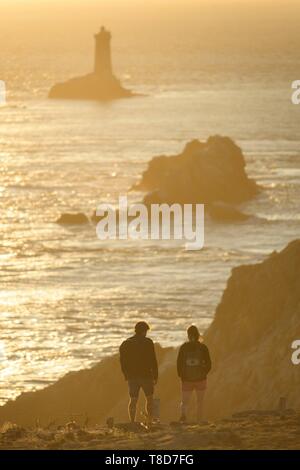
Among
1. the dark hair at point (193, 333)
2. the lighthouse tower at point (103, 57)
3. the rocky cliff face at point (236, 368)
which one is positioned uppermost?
the lighthouse tower at point (103, 57)

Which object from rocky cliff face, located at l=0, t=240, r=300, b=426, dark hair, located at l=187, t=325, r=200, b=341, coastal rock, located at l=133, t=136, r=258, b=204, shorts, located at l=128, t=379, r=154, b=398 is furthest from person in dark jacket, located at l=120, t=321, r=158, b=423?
coastal rock, located at l=133, t=136, r=258, b=204

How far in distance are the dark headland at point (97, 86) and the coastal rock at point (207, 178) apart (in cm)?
9595

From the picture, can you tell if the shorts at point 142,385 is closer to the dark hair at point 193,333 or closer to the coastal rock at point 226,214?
the dark hair at point 193,333

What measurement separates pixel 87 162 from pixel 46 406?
82711mm

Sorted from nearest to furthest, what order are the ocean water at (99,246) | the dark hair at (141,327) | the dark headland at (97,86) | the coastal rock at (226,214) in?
the dark hair at (141,327) < the ocean water at (99,246) < the coastal rock at (226,214) < the dark headland at (97,86)

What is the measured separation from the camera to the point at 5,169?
368ft

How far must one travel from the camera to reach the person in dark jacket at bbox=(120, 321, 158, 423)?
20016mm

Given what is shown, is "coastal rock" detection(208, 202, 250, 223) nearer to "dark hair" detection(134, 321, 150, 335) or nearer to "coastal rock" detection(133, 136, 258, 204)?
"coastal rock" detection(133, 136, 258, 204)

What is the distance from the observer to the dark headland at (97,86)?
19062 cm

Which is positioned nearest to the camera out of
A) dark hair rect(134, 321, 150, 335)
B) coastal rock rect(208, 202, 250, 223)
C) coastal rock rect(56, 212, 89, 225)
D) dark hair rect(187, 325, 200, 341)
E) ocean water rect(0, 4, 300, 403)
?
dark hair rect(134, 321, 150, 335)

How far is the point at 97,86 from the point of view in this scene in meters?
192

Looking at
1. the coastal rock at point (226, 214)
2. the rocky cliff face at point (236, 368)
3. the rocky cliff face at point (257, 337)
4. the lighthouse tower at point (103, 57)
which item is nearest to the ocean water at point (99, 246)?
the coastal rock at point (226, 214)

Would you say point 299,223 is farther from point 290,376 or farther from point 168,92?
point 168,92

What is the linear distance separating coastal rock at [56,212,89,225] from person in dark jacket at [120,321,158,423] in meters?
63.5
